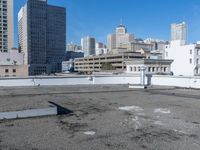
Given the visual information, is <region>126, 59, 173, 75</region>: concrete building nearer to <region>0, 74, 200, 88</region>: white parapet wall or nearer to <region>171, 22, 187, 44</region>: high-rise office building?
<region>0, 74, 200, 88</region>: white parapet wall

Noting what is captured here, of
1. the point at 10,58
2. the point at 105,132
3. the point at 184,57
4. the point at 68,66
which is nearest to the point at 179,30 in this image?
the point at 68,66

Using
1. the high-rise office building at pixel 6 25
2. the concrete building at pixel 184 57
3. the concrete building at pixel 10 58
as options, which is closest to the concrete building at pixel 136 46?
the high-rise office building at pixel 6 25

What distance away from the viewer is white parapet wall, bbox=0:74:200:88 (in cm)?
2109

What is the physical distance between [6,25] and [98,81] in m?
84.2

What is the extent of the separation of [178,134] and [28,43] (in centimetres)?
14503

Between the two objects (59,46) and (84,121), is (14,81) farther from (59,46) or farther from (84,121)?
(59,46)

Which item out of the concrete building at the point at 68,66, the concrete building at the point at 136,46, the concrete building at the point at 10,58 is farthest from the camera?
the concrete building at the point at 136,46

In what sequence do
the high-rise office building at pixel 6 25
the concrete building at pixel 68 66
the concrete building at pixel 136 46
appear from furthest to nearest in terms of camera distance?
the concrete building at pixel 136 46, the concrete building at pixel 68 66, the high-rise office building at pixel 6 25

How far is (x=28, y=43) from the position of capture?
468 ft

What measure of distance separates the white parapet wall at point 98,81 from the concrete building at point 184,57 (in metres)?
40.3

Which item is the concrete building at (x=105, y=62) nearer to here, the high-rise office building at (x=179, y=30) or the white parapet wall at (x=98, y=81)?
the high-rise office building at (x=179, y=30)

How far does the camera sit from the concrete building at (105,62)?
98.1 m

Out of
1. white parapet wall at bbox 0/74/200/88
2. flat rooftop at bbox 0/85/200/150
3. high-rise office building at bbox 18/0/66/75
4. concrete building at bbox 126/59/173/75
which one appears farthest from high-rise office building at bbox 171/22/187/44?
flat rooftop at bbox 0/85/200/150

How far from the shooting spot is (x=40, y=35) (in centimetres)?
15038
